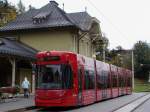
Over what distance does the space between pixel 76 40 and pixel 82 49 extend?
3.93 metres

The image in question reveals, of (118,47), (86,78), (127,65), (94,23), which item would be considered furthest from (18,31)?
(118,47)

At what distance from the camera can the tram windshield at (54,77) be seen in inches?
961

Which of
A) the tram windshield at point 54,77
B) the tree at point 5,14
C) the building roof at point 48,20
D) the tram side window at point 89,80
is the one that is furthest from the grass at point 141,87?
the tram windshield at point 54,77

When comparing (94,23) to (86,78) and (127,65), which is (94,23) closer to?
(86,78)

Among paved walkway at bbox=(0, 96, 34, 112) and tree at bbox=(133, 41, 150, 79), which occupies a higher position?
tree at bbox=(133, 41, 150, 79)

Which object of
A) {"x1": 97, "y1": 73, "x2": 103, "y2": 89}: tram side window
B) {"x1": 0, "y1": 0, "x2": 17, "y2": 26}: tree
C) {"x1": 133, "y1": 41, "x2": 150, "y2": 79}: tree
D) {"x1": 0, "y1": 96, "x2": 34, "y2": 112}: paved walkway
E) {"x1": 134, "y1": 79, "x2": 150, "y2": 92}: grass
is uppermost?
{"x1": 0, "y1": 0, "x2": 17, "y2": 26}: tree

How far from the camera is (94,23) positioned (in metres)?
53.2

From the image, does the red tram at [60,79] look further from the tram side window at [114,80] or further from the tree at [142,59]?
the tree at [142,59]

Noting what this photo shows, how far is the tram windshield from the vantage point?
24406 mm

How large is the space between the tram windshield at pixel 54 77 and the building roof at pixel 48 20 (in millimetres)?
18865

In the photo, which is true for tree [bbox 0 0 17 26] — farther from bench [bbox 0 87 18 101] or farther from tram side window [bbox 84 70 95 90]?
tram side window [bbox 84 70 95 90]

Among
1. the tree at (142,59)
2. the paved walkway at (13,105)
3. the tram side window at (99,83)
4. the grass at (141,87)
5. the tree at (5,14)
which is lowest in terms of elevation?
the paved walkway at (13,105)

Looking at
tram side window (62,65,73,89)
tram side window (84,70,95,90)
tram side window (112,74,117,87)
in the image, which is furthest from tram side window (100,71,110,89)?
tram side window (62,65,73,89)

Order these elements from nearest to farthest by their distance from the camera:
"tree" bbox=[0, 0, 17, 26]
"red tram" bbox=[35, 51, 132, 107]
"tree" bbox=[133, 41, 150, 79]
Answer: "red tram" bbox=[35, 51, 132, 107], "tree" bbox=[0, 0, 17, 26], "tree" bbox=[133, 41, 150, 79]
